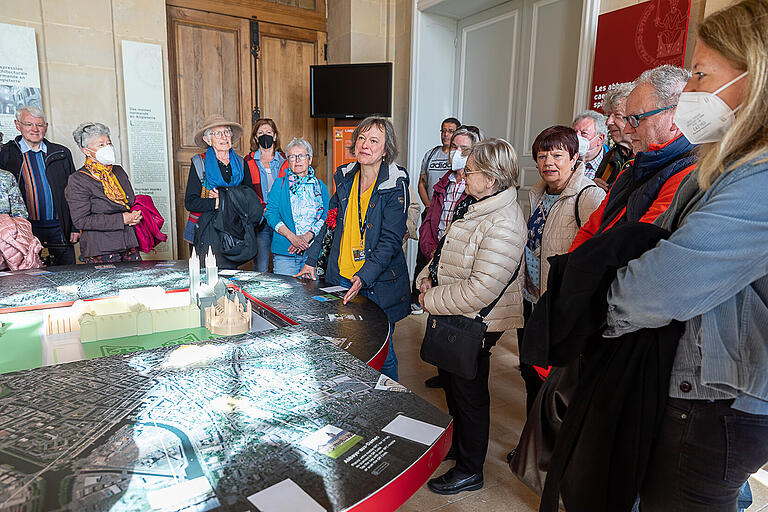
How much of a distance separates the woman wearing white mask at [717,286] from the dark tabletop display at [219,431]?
0.45m

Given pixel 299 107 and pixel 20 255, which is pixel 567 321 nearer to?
pixel 20 255

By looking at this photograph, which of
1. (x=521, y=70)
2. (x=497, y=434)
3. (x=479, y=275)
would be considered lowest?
(x=497, y=434)

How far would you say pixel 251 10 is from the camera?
17.1 ft

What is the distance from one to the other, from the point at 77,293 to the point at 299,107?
13.5 ft

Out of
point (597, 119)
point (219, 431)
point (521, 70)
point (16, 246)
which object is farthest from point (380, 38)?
point (219, 431)

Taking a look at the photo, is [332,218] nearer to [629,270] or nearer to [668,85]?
[668,85]

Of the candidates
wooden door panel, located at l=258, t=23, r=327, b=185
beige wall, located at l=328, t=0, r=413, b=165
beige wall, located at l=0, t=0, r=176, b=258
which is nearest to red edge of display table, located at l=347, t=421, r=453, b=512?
beige wall, located at l=0, t=0, r=176, b=258

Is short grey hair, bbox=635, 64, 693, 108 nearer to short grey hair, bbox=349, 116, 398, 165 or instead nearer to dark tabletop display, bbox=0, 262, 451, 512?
dark tabletop display, bbox=0, 262, 451, 512

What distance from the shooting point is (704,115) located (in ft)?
3.09

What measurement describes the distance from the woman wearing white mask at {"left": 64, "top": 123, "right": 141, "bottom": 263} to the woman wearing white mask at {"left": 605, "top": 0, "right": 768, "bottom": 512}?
9.21ft

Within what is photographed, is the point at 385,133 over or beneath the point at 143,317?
over

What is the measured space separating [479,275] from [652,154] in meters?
0.69

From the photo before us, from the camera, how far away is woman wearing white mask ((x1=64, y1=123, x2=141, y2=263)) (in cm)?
283

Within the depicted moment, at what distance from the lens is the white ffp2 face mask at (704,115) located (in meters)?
0.91
